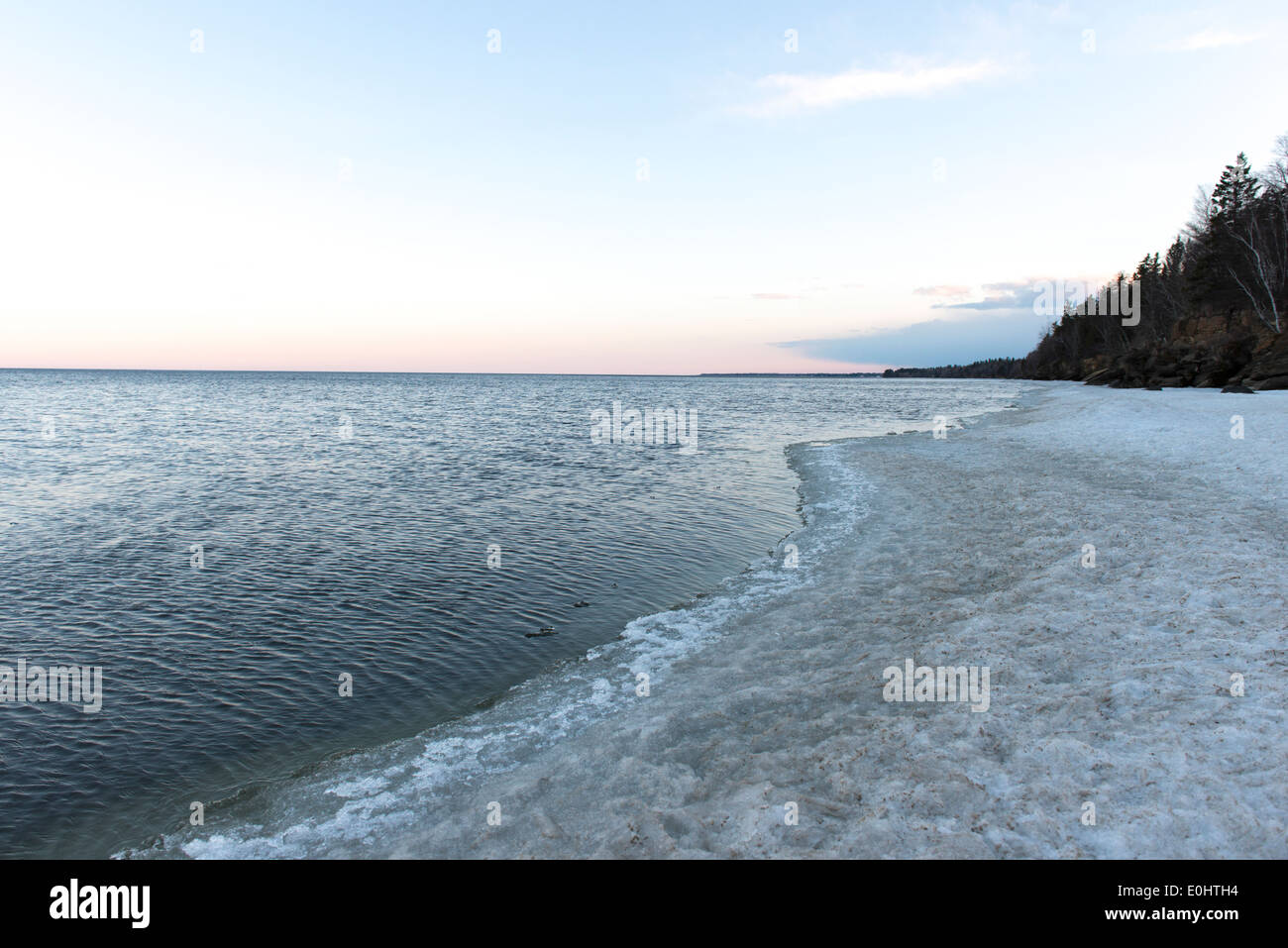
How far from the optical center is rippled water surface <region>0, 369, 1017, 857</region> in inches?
344

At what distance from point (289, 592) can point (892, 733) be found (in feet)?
44.9

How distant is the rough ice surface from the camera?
6090mm

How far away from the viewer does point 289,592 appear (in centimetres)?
1537

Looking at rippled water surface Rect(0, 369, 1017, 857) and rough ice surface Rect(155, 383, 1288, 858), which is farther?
rippled water surface Rect(0, 369, 1017, 857)

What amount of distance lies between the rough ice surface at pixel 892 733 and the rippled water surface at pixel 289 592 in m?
1.26

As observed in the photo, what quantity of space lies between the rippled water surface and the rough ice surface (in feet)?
4.13

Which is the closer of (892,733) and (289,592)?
(892,733)

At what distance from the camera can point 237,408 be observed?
87.1m

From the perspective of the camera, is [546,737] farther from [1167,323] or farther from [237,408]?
[1167,323]

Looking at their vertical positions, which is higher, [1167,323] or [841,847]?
[1167,323]
